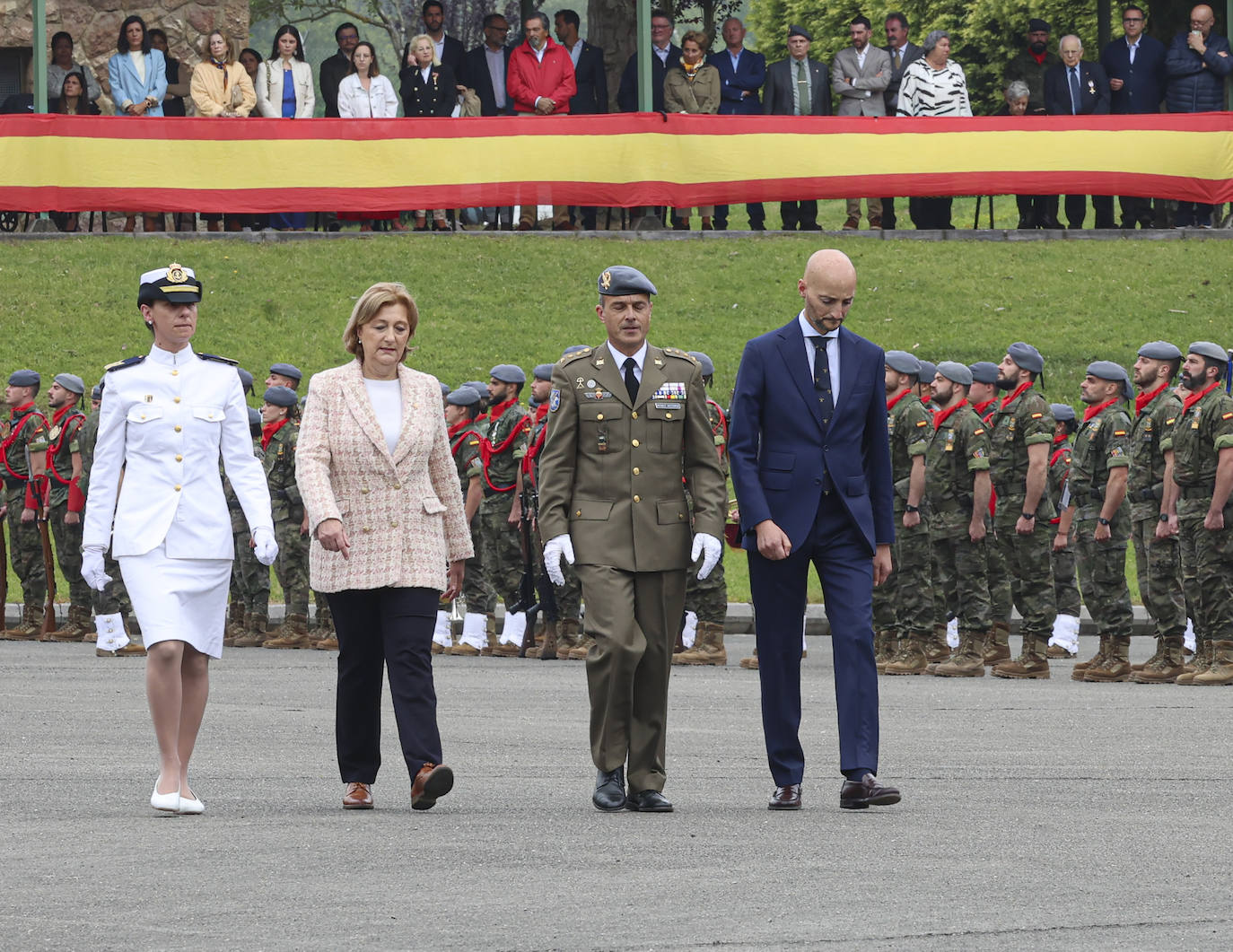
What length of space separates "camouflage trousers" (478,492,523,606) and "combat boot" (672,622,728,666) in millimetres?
1674

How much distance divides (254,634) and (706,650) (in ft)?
12.8

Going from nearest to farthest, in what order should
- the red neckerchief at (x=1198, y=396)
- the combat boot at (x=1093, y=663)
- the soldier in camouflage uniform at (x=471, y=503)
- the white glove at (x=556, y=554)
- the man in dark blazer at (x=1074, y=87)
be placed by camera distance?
the white glove at (x=556, y=554)
the red neckerchief at (x=1198, y=396)
the combat boot at (x=1093, y=663)
the soldier in camouflage uniform at (x=471, y=503)
the man in dark blazer at (x=1074, y=87)

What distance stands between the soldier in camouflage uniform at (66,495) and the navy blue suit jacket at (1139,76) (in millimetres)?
14169

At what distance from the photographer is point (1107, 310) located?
85.3 feet

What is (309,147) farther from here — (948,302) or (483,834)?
(483,834)

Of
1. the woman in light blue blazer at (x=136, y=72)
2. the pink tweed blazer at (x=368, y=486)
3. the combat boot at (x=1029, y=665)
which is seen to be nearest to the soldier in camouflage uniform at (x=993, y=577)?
the combat boot at (x=1029, y=665)

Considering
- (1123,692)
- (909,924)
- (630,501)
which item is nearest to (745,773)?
(630,501)

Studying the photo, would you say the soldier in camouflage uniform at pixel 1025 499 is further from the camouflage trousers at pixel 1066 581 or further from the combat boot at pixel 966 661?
the camouflage trousers at pixel 1066 581

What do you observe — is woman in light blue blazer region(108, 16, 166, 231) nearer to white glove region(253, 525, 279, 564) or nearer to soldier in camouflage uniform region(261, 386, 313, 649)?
soldier in camouflage uniform region(261, 386, 313, 649)

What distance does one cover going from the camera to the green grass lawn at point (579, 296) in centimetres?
2450

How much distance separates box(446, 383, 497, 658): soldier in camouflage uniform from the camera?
57.4 ft

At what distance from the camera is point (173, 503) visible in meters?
8.63

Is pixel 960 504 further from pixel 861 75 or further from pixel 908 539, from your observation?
pixel 861 75

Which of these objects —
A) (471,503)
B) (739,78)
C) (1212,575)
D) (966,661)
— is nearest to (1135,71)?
(739,78)
